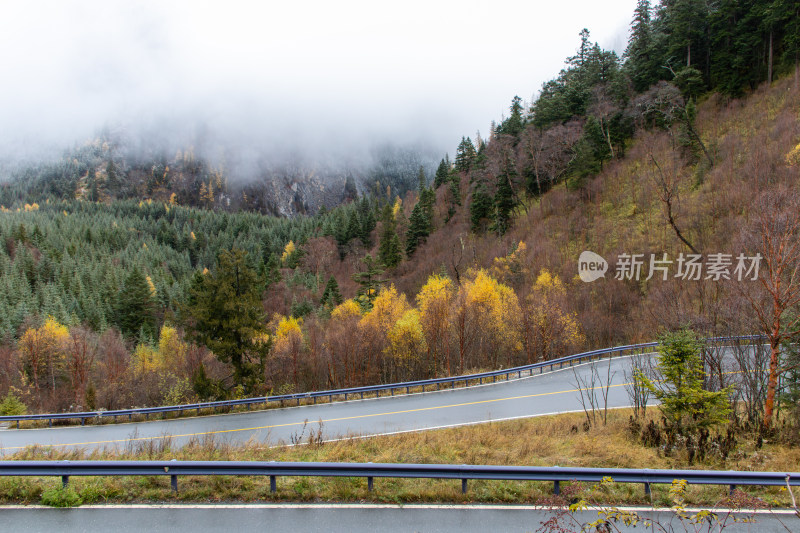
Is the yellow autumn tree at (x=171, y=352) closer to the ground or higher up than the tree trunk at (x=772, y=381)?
closer to the ground

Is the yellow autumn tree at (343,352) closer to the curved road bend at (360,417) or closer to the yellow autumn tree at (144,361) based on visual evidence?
the yellow autumn tree at (144,361)

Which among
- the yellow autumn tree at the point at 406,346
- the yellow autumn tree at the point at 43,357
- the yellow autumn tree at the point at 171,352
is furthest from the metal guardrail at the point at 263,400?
the yellow autumn tree at the point at 43,357

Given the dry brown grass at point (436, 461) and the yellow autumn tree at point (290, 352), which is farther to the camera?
the yellow autumn tree at point (290, 352)

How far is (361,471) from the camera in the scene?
6.25m

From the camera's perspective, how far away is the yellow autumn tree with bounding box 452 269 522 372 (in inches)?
1374

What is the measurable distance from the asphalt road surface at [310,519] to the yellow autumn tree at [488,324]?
28.3 meters

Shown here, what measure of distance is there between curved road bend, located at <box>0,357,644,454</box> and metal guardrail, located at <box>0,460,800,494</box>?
24.5 feet

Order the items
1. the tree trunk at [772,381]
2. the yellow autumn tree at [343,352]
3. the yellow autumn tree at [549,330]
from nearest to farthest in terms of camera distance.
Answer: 1. the tree trunk at [772,381]
2. the yellow autumn tree at [549,330]
3. the yellow autumn tree at [343,352]

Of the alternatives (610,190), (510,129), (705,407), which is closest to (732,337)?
(705,407)

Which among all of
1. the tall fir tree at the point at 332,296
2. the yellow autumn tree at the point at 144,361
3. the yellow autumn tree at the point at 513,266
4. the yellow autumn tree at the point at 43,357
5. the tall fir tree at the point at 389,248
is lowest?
the yellow autumn tree at the point at 144,361

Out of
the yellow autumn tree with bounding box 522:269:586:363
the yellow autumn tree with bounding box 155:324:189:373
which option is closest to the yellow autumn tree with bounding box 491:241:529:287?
the yellow autumn tree with bounding box 522:269:586:363

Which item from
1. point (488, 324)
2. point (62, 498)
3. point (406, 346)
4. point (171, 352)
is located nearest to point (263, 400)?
point (62, 498)

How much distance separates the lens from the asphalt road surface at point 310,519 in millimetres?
5461

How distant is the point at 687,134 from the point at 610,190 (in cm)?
907
